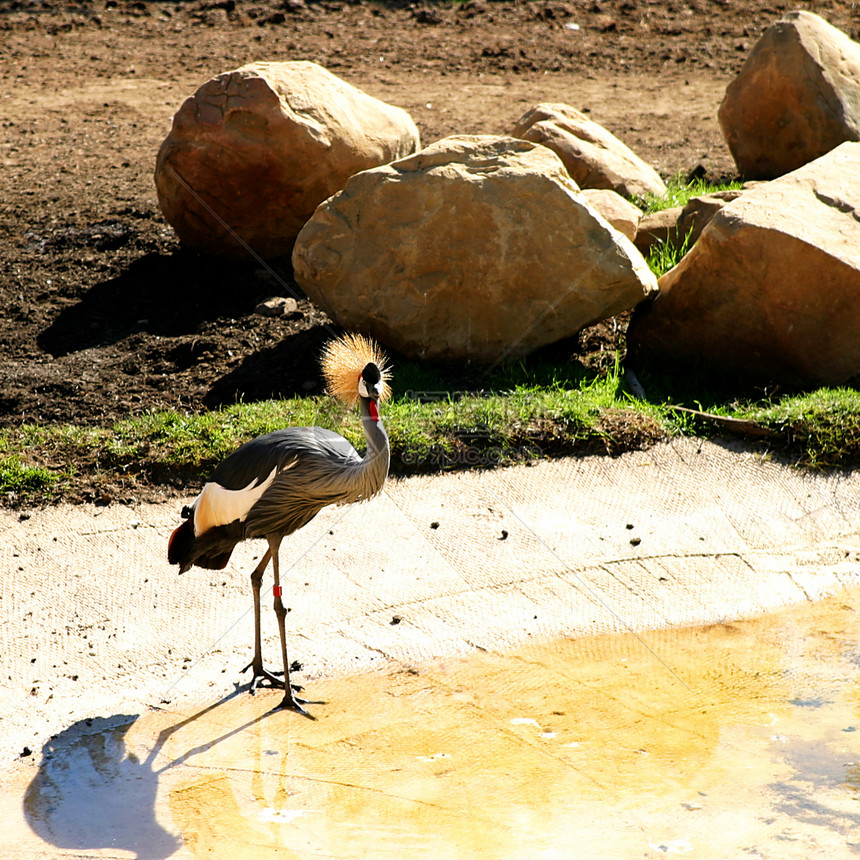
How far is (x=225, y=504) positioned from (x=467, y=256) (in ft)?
9.41

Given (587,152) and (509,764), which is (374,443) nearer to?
(509,764)

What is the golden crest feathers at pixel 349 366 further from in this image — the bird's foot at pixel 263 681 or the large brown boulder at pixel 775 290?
the large brown boulder at pixel 775 290

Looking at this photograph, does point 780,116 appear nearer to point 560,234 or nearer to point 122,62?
point 560,234

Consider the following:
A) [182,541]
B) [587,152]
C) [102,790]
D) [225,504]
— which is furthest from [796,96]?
[102,790]

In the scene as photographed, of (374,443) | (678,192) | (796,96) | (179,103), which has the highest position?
(796,96)

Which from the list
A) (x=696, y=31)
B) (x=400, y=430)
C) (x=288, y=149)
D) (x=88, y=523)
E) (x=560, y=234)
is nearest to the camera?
(x=88, y=523)

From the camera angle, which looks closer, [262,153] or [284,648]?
[284,648]

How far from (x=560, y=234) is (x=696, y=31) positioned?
9379mm

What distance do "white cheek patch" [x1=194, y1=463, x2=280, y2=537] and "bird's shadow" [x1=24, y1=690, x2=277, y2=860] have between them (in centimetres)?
79

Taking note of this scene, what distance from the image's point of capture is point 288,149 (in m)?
7.61

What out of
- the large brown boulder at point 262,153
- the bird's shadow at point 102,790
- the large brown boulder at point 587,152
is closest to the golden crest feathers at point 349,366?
the bird's shadow at point 102,790

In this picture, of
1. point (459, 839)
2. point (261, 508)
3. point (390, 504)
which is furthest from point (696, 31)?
point (459, 839)

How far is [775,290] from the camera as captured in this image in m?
6.57

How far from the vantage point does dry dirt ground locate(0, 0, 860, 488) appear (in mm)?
7074
